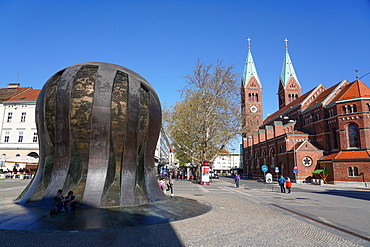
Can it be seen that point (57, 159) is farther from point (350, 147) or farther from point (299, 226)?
point (350, 147)

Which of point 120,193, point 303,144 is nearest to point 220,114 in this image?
point 303,144

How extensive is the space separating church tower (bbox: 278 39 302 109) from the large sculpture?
74110 millimetres

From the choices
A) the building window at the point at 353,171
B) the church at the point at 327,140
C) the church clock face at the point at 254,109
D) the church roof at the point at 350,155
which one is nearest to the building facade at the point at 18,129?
the church at the point at 327,140

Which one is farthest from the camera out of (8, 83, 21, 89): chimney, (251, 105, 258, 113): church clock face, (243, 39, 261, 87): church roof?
(243, 39, 261, 87): church roof

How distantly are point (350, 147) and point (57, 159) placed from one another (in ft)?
135

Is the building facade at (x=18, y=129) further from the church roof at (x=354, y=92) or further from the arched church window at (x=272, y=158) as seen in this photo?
the church roof at (x=354, y=92)

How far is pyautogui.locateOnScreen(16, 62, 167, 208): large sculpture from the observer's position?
8773mm

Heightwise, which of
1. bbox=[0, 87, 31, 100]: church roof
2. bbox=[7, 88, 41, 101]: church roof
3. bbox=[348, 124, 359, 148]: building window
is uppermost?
bbox=[0, 87, 31, 100]: church roof

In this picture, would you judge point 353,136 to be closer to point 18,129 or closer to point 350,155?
point 350,155

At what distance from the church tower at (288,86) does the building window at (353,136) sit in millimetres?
38728

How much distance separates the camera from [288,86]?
253 feet

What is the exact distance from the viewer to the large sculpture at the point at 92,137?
8.77 metres

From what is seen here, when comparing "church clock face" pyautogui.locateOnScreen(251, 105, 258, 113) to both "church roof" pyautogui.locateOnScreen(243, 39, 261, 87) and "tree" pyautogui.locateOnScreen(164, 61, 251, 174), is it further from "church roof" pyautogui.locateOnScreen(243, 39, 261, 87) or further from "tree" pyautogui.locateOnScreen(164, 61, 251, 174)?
"tree" pyautogui.locateOnScreen(164, 61, 251, 174)

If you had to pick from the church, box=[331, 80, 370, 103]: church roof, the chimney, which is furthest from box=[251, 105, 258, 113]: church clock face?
the chimney
